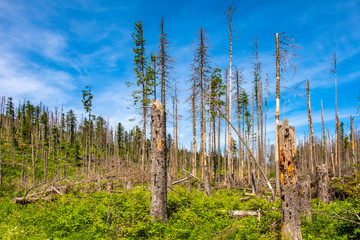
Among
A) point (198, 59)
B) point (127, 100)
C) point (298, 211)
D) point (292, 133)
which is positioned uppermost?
point (198, 59)

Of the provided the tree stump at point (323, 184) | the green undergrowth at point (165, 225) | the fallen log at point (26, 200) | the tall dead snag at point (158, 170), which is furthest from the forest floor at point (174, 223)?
the tree stump at point (323, 184)

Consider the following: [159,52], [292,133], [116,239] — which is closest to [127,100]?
[159,52]

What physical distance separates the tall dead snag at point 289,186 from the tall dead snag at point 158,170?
3827 mm

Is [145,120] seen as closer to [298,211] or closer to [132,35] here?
[132,35]

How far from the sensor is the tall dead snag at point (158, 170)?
707 centimetres

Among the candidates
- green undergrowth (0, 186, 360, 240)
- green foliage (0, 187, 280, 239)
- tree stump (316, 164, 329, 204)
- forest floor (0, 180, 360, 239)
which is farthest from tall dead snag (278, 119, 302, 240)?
tree stump (316, 164, 329, 204)

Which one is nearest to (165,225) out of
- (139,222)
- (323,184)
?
(139,222)

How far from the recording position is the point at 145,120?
60.7 ft

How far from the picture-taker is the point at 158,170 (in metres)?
7.18

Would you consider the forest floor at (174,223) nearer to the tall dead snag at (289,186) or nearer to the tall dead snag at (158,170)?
the tall dead snag at (158,170)

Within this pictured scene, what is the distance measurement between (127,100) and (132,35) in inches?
250

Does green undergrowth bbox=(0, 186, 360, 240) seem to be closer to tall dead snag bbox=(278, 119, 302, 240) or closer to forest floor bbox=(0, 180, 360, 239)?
forest floor bbox=(0, 180, 360, 239)

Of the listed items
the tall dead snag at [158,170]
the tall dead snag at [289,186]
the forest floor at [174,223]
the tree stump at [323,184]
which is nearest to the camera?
the tall dead snag at [289,186]

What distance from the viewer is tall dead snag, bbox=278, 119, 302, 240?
4.96 meters
